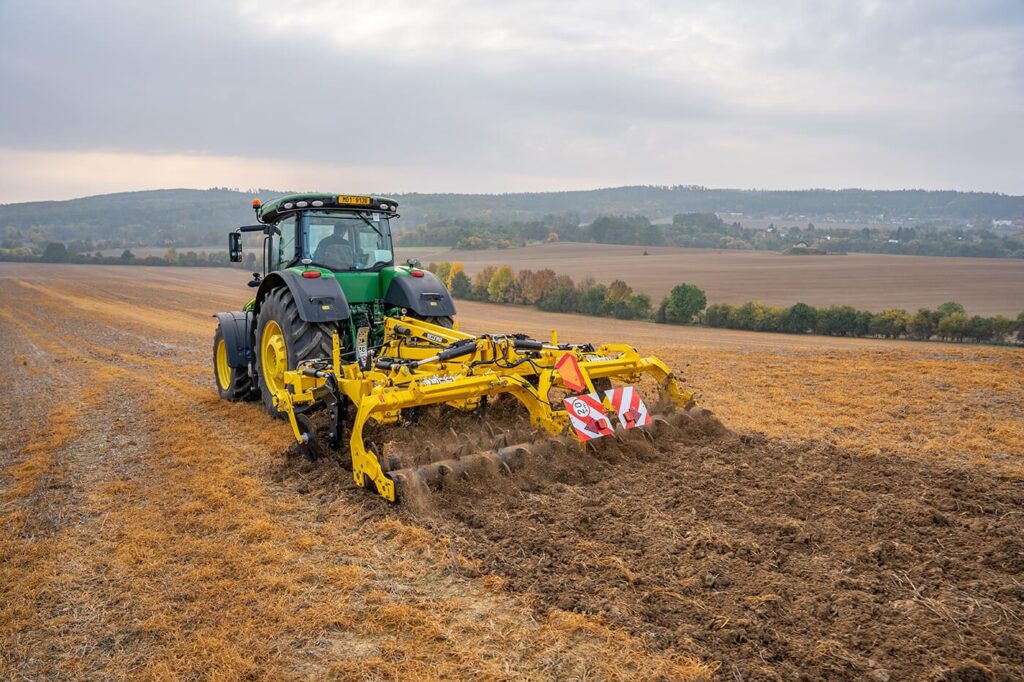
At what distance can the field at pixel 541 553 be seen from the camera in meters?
3.16

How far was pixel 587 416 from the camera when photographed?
219 inches

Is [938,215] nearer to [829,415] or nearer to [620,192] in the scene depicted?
[620,192]

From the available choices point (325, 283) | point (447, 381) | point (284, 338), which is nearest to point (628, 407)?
point (447, 381)

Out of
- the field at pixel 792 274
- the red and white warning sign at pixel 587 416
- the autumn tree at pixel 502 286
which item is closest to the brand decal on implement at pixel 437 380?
the red and white warning sign at pixel 587 416

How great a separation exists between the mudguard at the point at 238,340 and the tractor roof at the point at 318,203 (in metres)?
1.31

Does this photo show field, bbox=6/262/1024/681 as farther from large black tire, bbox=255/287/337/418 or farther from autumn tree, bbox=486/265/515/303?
autumn tree, bbox=486/265/515/303

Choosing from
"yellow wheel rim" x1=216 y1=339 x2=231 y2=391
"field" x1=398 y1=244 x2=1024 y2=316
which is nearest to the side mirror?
"yellow wheel rim" x1=216 y1=339 x2=231 y2=391

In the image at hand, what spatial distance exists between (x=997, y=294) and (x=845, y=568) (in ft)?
121

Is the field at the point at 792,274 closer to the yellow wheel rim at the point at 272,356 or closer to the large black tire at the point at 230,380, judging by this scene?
the large black tire at the point at 230,380

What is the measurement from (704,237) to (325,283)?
76979 mm

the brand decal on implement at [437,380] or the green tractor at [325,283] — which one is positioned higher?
the green tractor at [325,283]

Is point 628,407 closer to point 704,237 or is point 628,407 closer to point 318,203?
point 318,203

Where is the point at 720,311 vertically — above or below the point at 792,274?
below

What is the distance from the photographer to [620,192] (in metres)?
132
